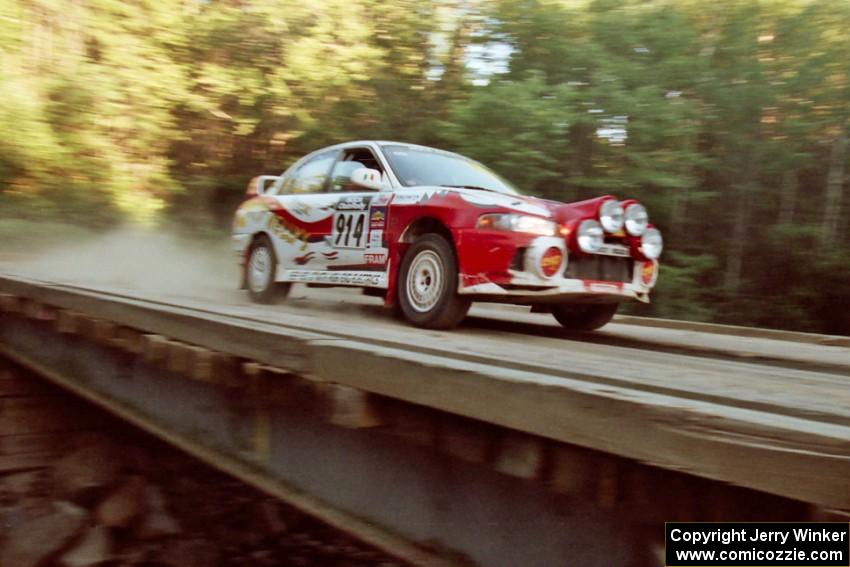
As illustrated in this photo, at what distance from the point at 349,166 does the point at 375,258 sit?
116 centimetres

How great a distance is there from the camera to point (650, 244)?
6.02 m

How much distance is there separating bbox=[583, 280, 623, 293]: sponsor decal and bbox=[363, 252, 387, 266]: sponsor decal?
5.24ft

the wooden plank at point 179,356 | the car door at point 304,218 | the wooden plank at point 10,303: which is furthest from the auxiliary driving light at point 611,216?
the wooden plank at point 10,303

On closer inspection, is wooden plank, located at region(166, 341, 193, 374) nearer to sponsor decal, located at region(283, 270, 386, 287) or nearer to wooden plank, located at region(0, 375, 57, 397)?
sponsor decal, located at region(283, 270, 386, 287)

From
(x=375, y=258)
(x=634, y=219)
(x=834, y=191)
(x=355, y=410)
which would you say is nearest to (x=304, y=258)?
(x=375, y=258)

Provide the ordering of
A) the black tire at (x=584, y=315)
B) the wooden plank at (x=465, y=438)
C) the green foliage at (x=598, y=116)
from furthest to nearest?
the green foliage at (x=598, y=116)
the black tire at (x=584, y=315)
the wooden plank at (x=465, y=438)

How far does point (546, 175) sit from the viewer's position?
12742mm

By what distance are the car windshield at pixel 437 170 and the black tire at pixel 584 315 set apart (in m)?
1.12

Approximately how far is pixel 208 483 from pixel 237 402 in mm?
4004

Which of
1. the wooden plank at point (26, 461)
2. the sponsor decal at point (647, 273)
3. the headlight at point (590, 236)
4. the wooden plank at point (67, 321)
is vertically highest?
the headlight at point (590, 236)

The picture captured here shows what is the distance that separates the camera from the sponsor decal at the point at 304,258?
23.7ft

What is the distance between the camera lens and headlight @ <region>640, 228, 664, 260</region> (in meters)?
5.96

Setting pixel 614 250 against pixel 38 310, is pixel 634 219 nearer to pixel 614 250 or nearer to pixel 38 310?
pixel 614 250

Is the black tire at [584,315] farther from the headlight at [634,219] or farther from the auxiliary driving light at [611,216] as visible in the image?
the auxiliary driving light at [611,216]
